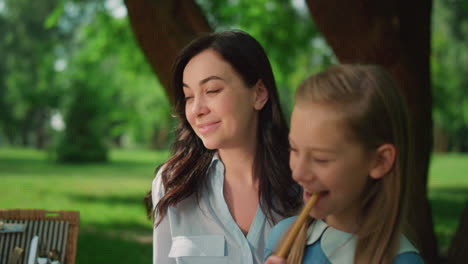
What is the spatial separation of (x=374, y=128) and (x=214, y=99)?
2.97 feet

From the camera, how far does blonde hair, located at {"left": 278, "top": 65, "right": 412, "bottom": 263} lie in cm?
147

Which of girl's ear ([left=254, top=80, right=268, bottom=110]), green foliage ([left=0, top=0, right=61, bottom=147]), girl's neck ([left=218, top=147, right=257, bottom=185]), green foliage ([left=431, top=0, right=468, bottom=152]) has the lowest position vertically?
girl's neck ([left=218, top=147, right=257, bottom=185])

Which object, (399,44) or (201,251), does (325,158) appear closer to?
(201,251)

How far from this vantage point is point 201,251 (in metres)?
2.36

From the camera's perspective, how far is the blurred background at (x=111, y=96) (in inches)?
359

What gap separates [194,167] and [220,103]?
16.0 inches

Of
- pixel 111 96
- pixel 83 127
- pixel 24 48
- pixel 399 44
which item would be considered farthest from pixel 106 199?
pixel 24 48

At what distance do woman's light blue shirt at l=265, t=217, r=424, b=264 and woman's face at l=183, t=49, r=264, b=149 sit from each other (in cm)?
74

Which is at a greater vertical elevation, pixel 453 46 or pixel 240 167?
pixel 453 46

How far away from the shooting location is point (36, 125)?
1425 inches

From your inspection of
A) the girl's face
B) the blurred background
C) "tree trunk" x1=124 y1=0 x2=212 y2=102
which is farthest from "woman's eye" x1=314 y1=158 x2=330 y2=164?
"tree trunk" x1=124 y1=0 x2=212 y2=102

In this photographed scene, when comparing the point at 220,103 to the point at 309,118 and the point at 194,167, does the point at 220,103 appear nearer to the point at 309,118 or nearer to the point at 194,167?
the point at 194,167

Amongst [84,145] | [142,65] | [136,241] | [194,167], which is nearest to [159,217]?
[194,167]

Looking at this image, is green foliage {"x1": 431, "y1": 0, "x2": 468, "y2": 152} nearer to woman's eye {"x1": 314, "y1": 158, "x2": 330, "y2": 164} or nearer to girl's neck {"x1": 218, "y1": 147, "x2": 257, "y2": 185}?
girl's neck {"x1": 218, "y1": 147, "x2": 257, "y2": 185}
